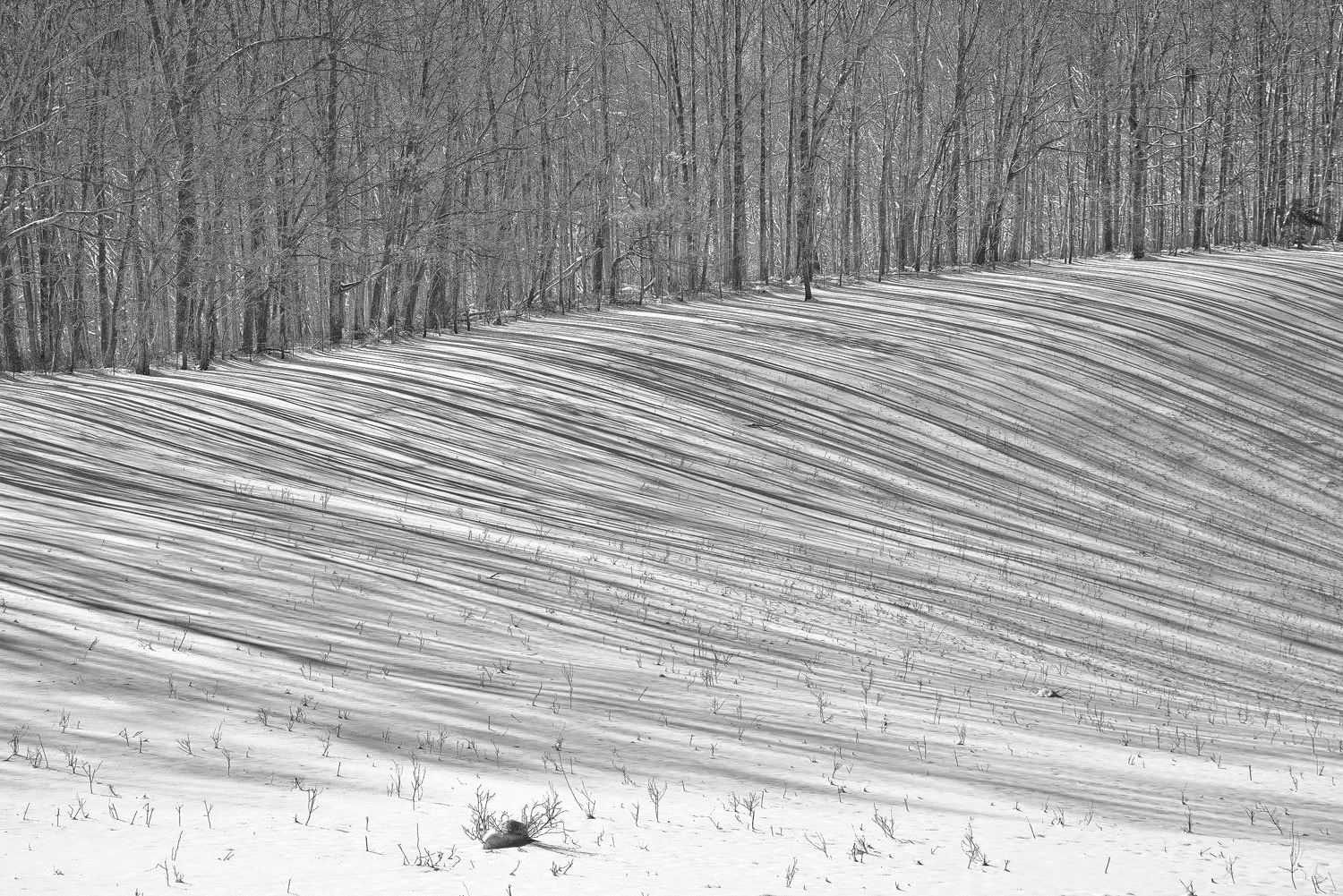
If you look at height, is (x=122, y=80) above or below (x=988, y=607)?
above

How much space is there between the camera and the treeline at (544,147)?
11.6m

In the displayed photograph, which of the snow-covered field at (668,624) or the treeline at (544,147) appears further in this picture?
the treeline at (544,147)

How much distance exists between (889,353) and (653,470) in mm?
5761

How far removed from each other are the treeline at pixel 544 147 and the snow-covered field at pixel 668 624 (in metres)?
1.66

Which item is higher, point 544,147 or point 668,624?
point 544,147

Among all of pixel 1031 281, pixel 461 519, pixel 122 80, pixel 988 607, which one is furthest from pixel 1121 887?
pixel 1031 281

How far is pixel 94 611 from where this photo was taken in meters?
4.89

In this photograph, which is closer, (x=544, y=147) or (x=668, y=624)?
(x=668, y=624)

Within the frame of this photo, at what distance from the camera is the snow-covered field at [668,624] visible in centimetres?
320

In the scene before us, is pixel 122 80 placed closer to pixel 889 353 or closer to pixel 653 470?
pixel 653 470

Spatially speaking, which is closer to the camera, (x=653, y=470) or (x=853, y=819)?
(x=853, y=819)

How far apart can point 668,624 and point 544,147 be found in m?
12.5

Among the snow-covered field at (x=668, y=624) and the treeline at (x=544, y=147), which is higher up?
the treeline at (x=544, y=147)

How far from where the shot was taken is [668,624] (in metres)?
6.19
